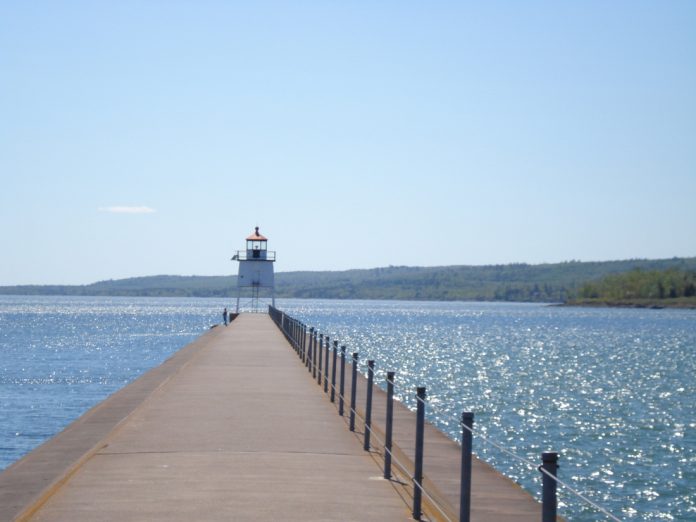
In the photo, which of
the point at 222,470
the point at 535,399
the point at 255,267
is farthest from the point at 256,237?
the point at 222,470

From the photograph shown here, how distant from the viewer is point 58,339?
80.8m

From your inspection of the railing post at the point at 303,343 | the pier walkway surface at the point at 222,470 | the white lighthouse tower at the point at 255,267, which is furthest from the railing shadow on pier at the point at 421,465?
the white lighthouse tower at the point at 255,267

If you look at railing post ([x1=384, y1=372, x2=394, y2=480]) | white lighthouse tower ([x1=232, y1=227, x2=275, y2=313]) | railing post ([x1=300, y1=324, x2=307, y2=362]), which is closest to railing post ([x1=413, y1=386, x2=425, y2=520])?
railing post ([x1=384, y1=372, x2=394, y2=480])

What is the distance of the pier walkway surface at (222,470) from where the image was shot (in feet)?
31.0

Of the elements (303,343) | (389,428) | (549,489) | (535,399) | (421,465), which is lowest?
(535,399)

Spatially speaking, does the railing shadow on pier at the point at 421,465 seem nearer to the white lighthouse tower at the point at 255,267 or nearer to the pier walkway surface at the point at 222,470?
the pier walkway surface at the point at 222,470

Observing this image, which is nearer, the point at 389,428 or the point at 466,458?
the point at 466,458

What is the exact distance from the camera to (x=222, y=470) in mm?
11281

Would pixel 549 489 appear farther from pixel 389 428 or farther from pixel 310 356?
pixel 310 356

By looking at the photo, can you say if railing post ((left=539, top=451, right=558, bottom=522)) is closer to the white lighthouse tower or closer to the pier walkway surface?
the pier walkway surface

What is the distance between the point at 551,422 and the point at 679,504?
10.8 metres

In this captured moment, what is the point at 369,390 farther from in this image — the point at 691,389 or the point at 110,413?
the point at 691,389

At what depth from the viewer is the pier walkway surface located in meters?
9.45

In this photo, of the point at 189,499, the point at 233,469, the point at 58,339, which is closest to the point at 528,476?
the point at 233,469
